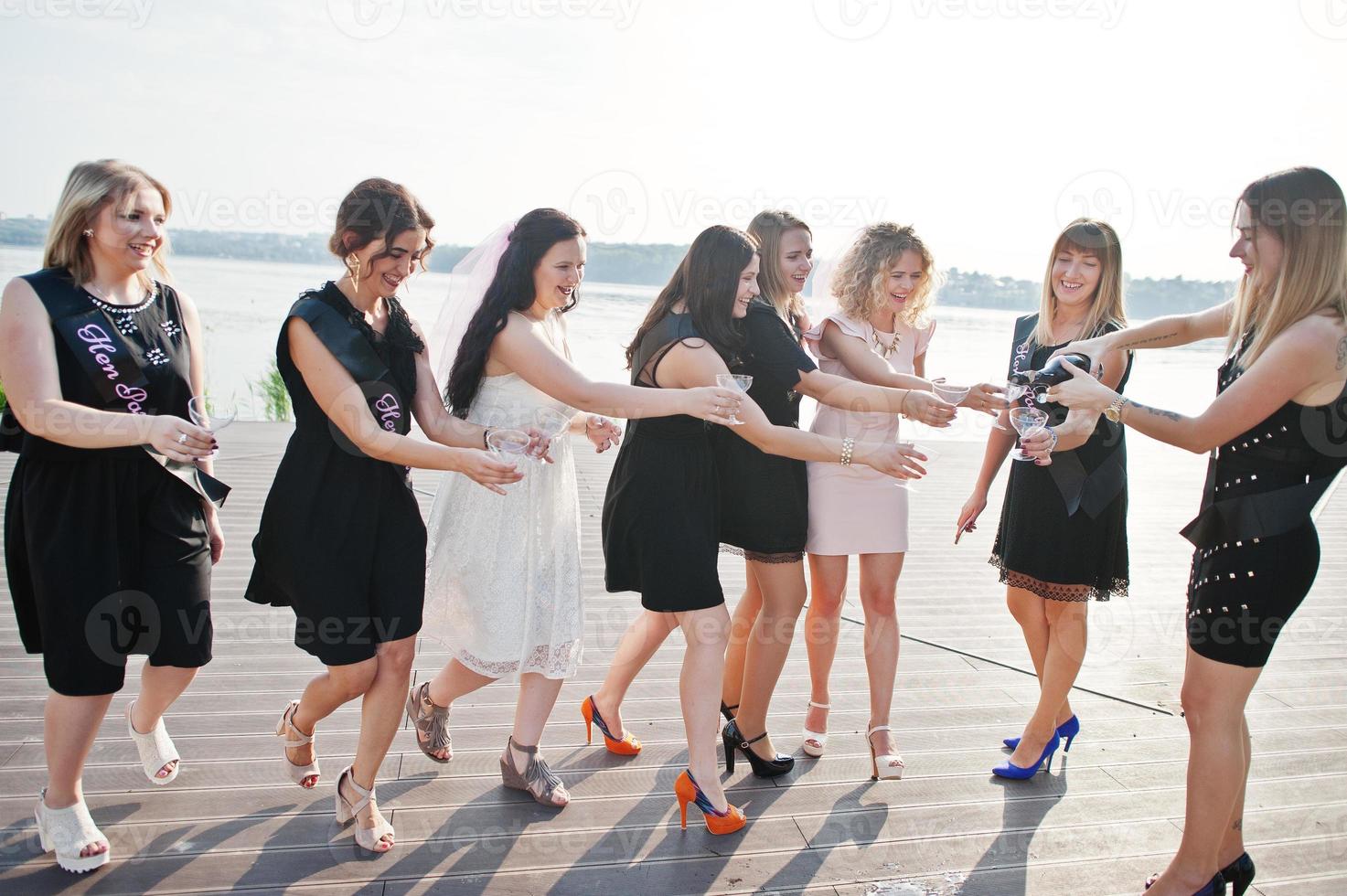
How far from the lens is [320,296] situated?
2.51 meters

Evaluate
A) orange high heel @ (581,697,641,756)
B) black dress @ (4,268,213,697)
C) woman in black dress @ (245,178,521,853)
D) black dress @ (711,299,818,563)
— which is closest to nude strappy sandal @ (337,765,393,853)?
woman in black dress @ (245,178,521,853)

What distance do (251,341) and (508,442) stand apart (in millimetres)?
13588

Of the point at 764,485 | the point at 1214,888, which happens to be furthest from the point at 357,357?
the point at 1214,888

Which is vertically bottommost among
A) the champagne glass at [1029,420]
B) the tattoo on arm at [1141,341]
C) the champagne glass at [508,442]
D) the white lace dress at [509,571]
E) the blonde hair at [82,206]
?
the white lace dress at [509,571]

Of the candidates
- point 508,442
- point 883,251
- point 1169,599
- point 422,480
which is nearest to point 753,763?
point 508,442

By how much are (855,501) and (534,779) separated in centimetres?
131

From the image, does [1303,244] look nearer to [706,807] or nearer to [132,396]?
[706,807]

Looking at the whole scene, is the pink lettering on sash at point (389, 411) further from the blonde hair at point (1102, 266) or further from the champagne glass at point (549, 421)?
the blonde hair at point (1102, 266)

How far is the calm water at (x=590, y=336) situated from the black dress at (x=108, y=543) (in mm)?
5431

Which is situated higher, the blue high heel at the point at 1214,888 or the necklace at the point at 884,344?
the necklace at the point at 884,344

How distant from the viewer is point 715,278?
9.30ft

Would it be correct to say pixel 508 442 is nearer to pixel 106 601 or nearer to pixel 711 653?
pixel 711 653

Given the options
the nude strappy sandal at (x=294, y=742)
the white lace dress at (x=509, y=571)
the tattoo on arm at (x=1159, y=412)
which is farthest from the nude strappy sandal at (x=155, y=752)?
the tattoo on arm at (x=1159, y=412)

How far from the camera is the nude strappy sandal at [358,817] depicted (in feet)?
8.46
